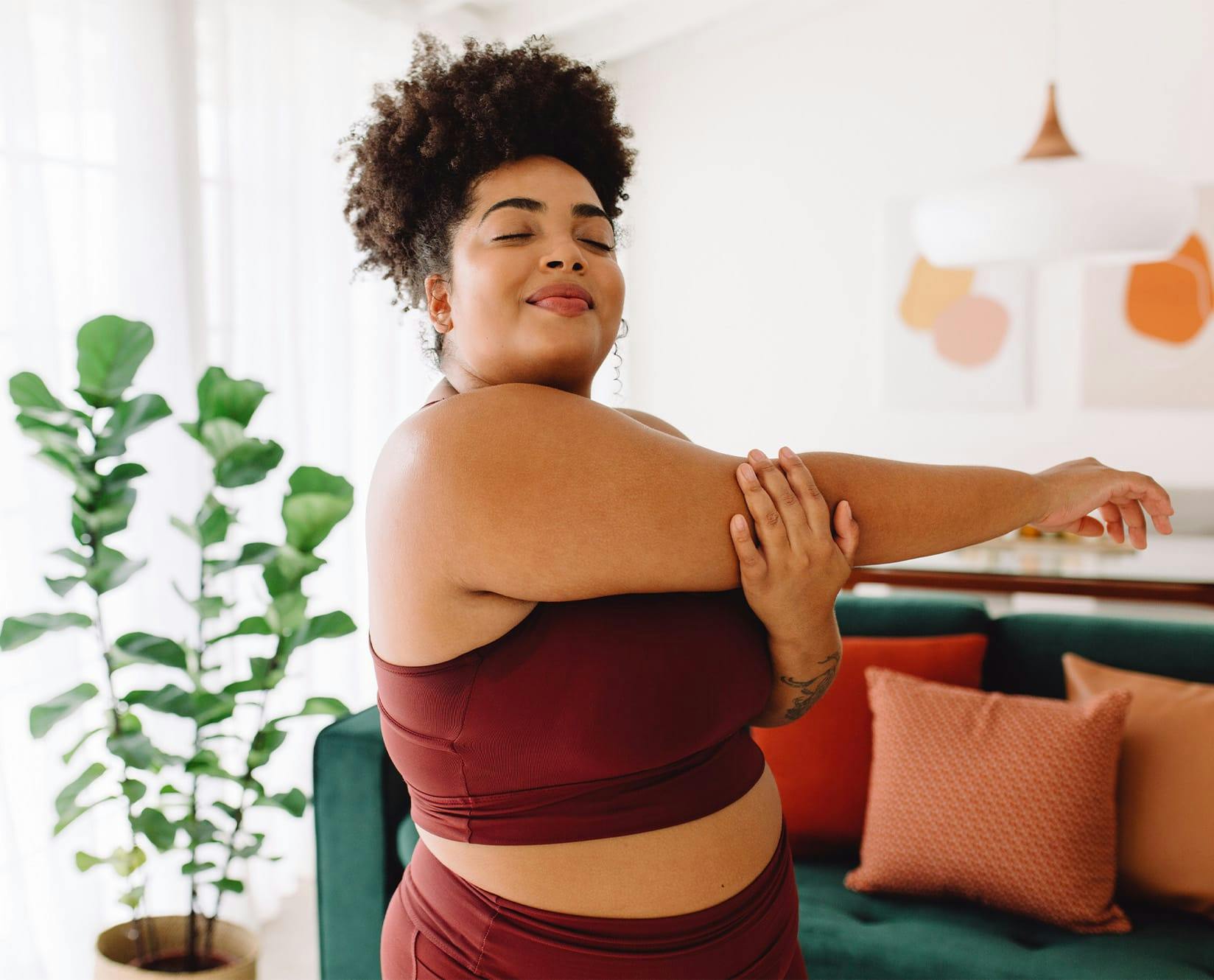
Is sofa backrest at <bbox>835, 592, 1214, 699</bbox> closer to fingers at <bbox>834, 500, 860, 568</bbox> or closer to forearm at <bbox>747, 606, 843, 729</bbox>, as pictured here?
forearm at <bbox>747, 606, 843, 729</bbox>

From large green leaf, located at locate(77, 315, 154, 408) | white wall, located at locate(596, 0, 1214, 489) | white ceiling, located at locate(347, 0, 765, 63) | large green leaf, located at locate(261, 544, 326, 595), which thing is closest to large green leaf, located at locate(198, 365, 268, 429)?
large green leaf, located at locate(77, 315, 154, 408)

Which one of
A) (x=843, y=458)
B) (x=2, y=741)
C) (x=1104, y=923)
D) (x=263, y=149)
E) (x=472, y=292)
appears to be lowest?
(x=1104, y=923)

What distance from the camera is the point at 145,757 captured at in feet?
6.22

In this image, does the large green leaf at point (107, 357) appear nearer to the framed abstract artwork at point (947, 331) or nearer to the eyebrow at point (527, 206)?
the eyebrow at point (527, 206)

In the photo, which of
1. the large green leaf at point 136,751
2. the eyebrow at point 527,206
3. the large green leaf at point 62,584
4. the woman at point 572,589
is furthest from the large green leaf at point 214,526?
the eyebrow at point 527,206

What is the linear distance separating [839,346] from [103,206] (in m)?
3.00

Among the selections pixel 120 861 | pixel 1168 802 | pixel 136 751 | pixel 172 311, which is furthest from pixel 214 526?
pixel 1168 802

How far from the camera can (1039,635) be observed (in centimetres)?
235

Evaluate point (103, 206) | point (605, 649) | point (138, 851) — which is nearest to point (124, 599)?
point (138, 851)

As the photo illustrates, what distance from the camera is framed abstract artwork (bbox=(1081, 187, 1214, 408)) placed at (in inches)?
154

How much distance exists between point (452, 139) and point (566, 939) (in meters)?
0.76

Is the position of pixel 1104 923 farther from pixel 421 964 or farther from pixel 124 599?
pixel 124 599

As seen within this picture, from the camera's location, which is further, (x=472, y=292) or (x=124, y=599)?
(x=124, y=599)

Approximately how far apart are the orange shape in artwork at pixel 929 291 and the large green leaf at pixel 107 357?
3.26 meters
